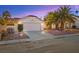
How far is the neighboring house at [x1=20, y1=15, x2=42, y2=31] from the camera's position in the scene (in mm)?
1488

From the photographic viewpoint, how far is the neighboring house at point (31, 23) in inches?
58.6

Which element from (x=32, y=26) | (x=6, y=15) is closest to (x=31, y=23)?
(x=32, y=26)

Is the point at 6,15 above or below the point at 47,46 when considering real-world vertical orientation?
above

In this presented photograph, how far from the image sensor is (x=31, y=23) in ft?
4.93

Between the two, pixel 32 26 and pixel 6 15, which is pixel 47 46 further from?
pixel 6 15

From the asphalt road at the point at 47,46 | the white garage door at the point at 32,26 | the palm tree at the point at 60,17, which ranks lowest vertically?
the asphalt road at the point at 47,46

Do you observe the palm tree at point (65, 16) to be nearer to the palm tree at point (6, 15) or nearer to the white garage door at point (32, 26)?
the white garage door at point (32, 26)

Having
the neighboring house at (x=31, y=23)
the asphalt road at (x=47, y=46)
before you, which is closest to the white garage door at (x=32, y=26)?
the neighboring house at (x=31, y=23)

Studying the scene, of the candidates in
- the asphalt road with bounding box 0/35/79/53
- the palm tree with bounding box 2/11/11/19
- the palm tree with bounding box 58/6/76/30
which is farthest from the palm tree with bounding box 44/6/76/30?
the palm tree with bounding box 2/11/11/19
